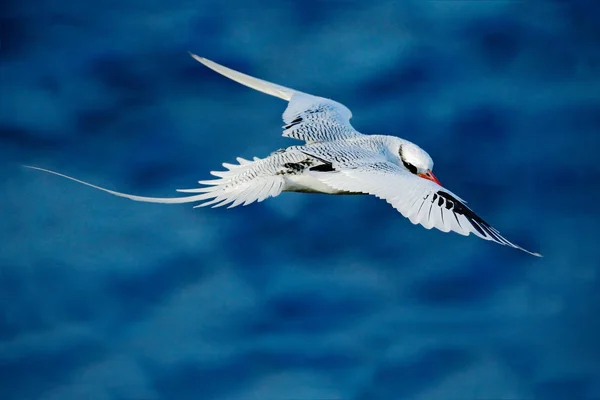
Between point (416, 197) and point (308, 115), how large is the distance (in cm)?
301

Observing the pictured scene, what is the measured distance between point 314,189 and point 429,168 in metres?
1.46

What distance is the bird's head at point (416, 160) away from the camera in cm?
1104

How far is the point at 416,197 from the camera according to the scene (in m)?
9.52

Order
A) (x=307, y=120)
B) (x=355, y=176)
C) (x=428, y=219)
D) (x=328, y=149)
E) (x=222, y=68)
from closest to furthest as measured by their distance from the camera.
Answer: (x=428, y=219) < (x=355, y=176) < (x=328, y=149) < (x=307, y=120) < (x=222, y=68)

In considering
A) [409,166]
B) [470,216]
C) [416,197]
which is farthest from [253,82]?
[470,216]

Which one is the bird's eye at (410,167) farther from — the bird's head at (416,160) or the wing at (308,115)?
the wing at (308,115)

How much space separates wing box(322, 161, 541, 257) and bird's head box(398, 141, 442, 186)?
0.94 meters

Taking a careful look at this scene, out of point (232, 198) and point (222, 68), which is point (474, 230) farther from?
point (222, 68)

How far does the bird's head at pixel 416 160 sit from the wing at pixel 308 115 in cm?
69

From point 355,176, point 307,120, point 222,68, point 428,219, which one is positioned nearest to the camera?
point 428,219

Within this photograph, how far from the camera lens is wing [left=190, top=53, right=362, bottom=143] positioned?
11.6 metres

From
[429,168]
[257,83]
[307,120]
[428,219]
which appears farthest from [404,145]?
[257,83]

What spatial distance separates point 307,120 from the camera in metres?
12.0

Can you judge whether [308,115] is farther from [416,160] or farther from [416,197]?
[416,197]
